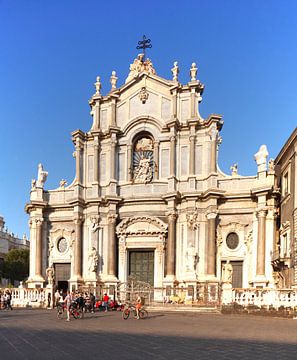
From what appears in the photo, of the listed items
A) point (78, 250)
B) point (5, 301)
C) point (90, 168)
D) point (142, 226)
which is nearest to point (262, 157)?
point (142, 226)

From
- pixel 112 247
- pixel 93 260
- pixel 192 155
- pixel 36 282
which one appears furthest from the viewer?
pixel 36 282

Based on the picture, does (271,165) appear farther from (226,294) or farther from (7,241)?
(7,241)

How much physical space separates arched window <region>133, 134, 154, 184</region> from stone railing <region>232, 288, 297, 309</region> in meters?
11.8

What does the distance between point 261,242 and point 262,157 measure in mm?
5571

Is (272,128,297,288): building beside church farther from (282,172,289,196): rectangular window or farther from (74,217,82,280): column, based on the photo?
(74,217,82,280): column

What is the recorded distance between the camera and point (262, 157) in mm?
28031

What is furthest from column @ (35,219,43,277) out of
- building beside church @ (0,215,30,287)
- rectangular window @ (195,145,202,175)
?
building beside church @ (0,215,30,287)

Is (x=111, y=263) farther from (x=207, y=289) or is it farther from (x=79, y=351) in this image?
(x=79, y=351)

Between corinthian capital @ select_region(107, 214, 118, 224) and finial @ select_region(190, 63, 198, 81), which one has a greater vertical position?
finial @ select_region(190, 63, 198, 81)

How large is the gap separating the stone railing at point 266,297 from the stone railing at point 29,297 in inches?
489

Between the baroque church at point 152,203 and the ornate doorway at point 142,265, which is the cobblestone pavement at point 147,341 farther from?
the ornate doorway at point 142,265

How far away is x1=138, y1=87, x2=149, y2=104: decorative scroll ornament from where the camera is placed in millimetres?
31234

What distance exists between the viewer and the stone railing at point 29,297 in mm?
27047

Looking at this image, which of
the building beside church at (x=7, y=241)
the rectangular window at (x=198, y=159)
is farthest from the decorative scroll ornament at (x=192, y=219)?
the building beside church at (x=7, y=241)
